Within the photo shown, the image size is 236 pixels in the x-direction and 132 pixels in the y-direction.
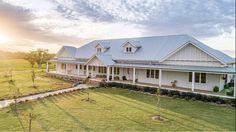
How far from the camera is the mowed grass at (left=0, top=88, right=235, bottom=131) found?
11.8 meters

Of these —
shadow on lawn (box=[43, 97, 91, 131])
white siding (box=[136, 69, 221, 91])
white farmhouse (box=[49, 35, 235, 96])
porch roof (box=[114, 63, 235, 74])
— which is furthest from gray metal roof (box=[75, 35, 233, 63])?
shadow on lawn (box=[43, 97, 91, 131])

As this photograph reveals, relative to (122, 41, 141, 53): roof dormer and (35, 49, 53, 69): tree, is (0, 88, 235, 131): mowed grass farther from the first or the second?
(35, 49, 53, 69): tree

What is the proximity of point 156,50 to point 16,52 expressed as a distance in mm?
85606

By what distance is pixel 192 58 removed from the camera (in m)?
22.7

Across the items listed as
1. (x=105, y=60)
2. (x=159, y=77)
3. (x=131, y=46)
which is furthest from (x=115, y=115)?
(x=131, y=46)

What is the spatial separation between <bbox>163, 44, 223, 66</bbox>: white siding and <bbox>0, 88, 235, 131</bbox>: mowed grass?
16.5 feet

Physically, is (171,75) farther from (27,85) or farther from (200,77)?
(27,85)

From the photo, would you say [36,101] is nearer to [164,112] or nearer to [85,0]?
[85,0]

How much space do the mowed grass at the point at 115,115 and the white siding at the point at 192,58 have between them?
5.04m

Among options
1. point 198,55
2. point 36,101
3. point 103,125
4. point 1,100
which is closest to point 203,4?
point 198,55

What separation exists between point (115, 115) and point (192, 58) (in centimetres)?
1234

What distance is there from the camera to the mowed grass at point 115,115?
11750mm

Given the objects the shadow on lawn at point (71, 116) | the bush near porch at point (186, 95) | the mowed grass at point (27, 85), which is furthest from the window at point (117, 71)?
the shadow on lawn at point (71, 116)

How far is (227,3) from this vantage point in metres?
16.6
